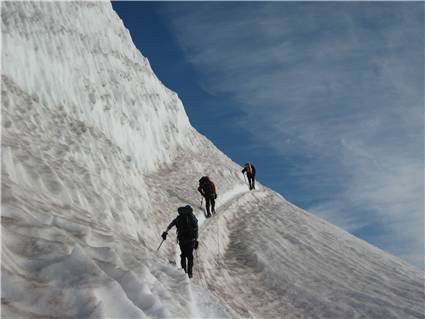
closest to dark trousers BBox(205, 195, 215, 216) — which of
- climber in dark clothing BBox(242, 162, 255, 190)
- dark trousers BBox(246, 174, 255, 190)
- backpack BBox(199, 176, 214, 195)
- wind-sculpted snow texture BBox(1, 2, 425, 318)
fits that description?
backpack BBox(199, 176, 214, 195)

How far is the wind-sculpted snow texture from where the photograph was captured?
748 cm

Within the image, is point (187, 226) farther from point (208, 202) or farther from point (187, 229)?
point (208, 202)

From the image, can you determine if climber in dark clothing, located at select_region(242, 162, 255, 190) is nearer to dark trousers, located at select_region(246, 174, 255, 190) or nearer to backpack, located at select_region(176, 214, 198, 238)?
dark trousers, located at select_region(246, 174, 255, 190)

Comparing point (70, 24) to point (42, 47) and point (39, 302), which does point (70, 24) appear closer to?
point (42, 47)

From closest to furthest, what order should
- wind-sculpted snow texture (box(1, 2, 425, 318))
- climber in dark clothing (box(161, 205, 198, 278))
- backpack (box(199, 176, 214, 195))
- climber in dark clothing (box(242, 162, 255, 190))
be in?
1. wind-sculpted snow texture (box(1, 2, 425, 318))
2. climber in dark clothing (box(161, 205, 198, 278))
3. backpack (box(199, 176, 214, 195))
4. climber in dark clothing (box(242, 162, 255, 190))

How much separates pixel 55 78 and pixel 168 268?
16.0 metres

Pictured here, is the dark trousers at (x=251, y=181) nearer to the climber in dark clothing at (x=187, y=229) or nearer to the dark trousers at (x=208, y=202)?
the dark trousers at (x=208, y=202)

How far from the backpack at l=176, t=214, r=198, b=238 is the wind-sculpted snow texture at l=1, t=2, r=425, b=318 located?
1.12m

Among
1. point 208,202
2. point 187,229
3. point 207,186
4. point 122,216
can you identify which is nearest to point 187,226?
point 187,229

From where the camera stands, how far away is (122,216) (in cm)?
1466

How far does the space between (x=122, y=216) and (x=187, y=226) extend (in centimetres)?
312

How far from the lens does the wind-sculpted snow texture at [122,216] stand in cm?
748

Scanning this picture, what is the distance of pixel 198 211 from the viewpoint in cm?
2223

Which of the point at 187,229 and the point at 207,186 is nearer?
the point at 187,229
